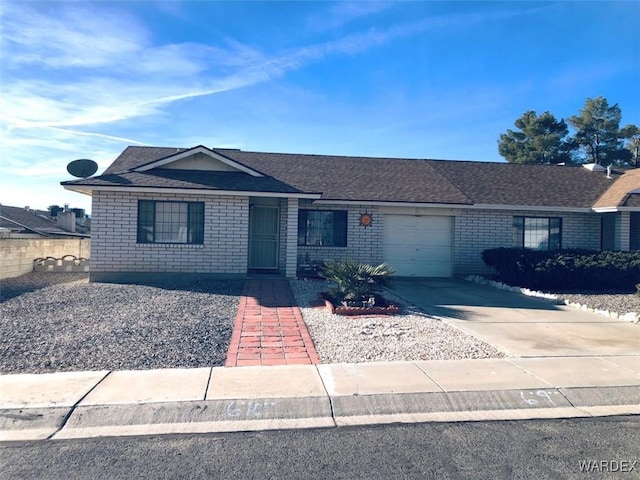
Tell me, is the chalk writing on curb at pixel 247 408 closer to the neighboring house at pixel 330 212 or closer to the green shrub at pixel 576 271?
the neighboring house at pixel 330 212

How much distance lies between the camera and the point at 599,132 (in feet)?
137

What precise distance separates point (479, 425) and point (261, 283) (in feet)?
30.8

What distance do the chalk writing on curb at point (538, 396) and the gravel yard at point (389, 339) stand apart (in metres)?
1.43

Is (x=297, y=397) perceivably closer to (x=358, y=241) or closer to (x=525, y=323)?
(x=525, y=323)

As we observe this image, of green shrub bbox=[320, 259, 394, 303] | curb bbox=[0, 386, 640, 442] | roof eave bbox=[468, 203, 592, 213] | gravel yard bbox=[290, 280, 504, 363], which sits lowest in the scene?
curb bbox=[0, 386, 640, 442]

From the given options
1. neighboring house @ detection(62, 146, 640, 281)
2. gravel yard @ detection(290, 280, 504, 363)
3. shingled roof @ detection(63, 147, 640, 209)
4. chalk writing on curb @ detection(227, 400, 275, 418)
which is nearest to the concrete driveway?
gravel yard @ detection(290, 280, 504, 363)

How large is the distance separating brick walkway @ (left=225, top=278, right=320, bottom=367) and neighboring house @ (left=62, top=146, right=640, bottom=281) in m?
3.18

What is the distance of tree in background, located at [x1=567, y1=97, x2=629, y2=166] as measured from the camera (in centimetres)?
4116

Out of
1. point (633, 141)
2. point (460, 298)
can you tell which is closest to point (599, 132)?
point (633, 141)

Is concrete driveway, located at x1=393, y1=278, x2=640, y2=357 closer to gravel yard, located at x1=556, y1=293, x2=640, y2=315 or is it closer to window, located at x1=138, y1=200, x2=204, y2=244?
gravel yard, located at x1=556, y1=293, x2=640, y2=315

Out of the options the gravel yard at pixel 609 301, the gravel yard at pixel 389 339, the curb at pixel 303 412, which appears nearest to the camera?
the curb at pixel 303 412

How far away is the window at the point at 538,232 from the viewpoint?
17734 millimetres

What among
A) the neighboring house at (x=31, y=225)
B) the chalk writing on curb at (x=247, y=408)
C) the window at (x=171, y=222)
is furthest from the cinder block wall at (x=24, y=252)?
the chalk writing on curb at (x=247, y=408)

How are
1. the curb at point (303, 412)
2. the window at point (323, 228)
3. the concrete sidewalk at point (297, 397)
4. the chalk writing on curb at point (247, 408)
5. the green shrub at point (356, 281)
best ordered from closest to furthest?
the curb at point (303, 412) < the concrete sidewalk at point (297, 397) < the chalk writing on curb at point (247, 408) < the green shrub at point (356, 281) < the window at point (323, 228)
